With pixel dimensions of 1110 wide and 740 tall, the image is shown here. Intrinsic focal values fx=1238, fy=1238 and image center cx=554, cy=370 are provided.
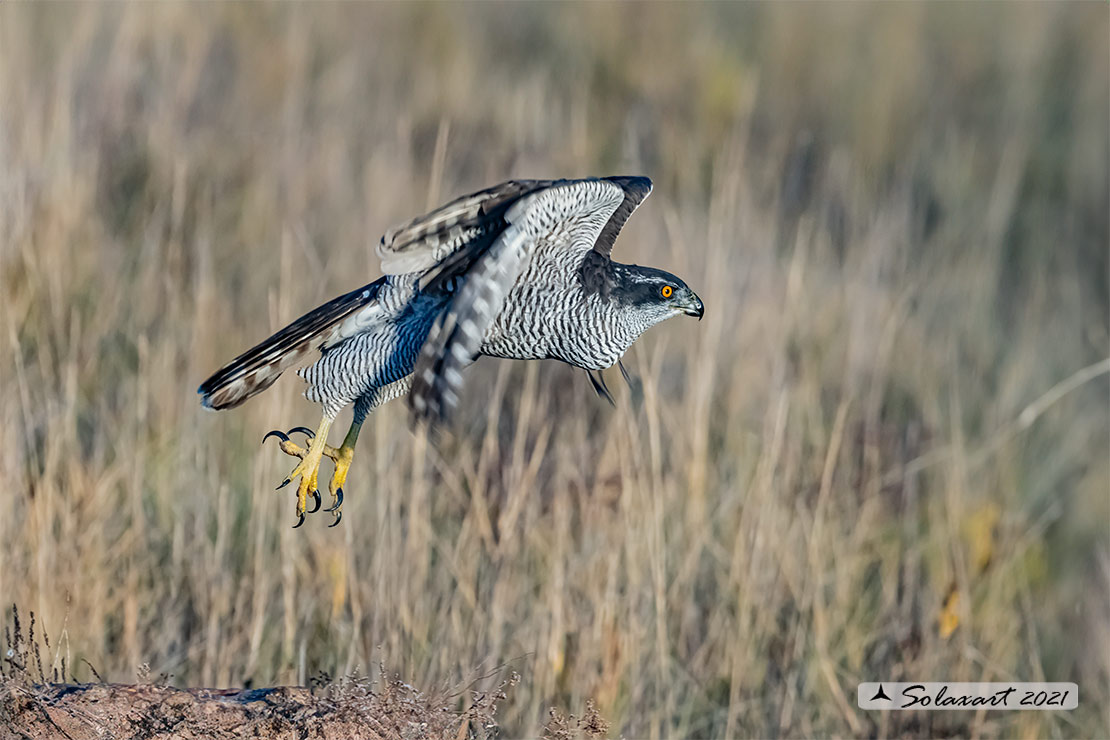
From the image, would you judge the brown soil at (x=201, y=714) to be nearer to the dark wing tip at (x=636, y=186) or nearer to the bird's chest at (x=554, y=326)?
the bird's chest at (x=554, y=326)

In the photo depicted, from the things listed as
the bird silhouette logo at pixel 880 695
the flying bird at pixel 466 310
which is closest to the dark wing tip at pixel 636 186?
the flying bird at pixel 466 310

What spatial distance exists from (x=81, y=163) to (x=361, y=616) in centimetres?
296

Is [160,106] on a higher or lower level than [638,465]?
higher

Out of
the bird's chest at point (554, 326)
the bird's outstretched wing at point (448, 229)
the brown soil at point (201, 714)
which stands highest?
the bird's outstretched wing at point (448, 229)

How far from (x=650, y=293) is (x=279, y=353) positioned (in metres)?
0.97

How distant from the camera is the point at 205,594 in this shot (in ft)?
13.0

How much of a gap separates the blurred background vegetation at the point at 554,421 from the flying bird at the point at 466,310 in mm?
720

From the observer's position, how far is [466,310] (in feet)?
8.88

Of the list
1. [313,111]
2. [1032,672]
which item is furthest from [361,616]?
[313,111]

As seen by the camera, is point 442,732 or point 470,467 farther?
point 470,467

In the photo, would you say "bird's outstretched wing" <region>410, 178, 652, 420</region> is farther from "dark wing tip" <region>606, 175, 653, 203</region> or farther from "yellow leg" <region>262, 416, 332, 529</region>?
"yellow leg" <region>262, 416, 332, 529</region>

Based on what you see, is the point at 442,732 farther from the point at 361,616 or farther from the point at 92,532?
the point at 92,532

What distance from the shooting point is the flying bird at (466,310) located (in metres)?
2.73

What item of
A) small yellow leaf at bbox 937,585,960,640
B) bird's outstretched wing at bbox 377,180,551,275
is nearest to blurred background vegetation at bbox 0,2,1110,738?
small yellow leaf at bbox 937,585,960,640
